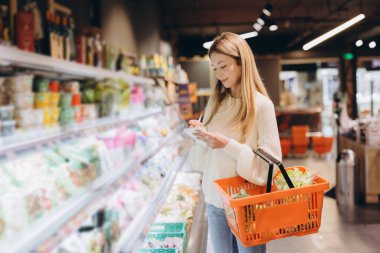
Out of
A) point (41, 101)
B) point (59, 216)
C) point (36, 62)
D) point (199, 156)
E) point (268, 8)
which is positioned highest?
point (268, 8)

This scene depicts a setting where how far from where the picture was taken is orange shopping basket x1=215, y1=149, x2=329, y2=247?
5.71 feet

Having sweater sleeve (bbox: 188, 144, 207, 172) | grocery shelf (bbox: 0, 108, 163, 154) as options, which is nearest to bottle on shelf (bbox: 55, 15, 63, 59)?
grocery shelf (bbox: 0, 108, 163, 154)

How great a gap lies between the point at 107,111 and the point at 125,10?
442cm

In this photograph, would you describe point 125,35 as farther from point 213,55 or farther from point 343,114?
point 213,55

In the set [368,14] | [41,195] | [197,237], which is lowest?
[197,237]

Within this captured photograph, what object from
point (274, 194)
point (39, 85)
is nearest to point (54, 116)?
point (39, 85)

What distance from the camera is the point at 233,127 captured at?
207cm

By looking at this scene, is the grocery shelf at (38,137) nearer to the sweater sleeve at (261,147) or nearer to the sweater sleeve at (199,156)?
the sweater sleeve at (199,156)

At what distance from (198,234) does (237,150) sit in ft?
4.65

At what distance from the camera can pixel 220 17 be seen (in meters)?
14.2

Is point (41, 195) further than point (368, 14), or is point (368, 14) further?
point (368, 14)

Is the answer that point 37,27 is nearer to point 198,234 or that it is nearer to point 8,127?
point 8,127

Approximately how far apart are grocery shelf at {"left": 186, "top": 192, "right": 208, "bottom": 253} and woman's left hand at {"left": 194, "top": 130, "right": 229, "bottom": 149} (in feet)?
3.83

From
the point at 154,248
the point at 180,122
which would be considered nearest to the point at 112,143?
the point at 154,248
